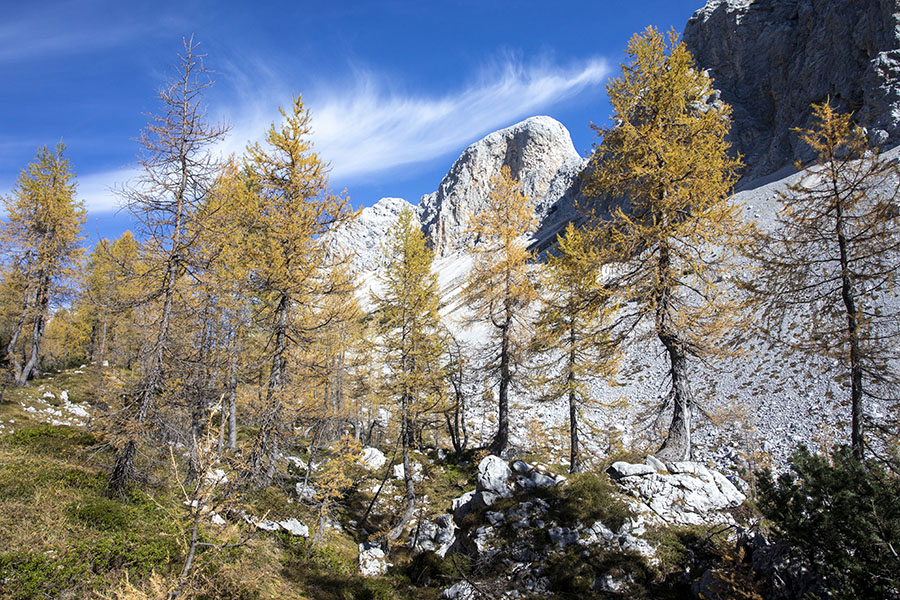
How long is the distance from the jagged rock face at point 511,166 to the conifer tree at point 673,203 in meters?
144

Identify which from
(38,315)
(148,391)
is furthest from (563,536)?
(38,315)

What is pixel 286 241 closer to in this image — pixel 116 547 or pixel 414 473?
pixel 116 547

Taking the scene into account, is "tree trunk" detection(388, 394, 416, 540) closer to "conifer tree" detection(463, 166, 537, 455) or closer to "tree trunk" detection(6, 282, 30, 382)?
"conifer tree" detection(463, 166, 537, 455)

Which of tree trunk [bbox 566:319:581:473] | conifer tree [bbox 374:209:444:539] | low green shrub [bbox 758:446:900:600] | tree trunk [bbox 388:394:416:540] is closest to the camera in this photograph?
low green shrub [bbox 758:446:900:600]

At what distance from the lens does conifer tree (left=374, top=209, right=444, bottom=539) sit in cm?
1547

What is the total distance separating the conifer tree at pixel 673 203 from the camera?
896 centimetres

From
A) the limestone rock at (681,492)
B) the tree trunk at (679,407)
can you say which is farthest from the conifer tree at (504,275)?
the limestone rock at (681,492)

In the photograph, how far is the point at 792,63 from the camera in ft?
232

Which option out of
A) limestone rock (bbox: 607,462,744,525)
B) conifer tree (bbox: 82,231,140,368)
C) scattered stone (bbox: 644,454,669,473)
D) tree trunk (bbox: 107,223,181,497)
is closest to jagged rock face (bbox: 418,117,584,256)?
conifer tree (bbox: 82,231,140,368)

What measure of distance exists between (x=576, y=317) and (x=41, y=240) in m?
24.0

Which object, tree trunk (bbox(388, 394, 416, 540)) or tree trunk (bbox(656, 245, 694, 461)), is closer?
tree trunk (bbox(656, 245, 694, 461))

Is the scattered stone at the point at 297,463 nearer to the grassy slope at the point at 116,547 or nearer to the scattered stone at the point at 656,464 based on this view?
the grassy slope at the point at 116,547

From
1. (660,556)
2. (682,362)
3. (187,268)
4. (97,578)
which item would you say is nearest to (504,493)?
(660,556)

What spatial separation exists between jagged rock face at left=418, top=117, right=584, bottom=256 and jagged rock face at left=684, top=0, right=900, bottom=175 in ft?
224
